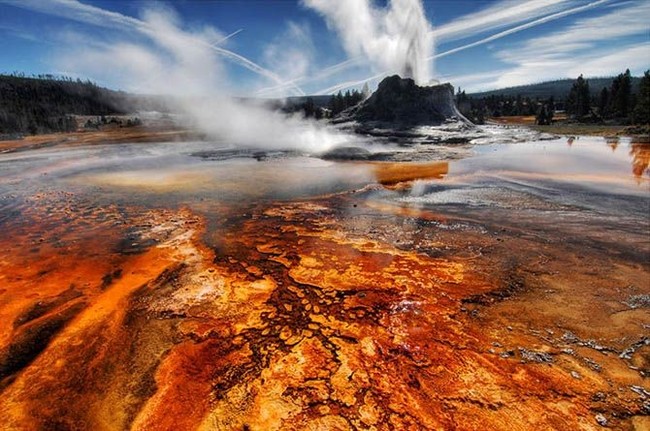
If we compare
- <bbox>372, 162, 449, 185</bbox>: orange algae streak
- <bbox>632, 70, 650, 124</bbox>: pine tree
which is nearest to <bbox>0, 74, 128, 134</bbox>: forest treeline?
<bbox>372, 162, 449, 185</bbox>: orange algae streak

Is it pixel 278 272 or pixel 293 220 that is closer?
pixel 278 272

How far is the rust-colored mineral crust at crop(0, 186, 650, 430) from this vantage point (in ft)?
11.1

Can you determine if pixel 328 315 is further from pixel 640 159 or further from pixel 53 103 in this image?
pixel 53 103

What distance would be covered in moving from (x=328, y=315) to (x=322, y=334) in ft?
1.38

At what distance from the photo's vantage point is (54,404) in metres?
3.49

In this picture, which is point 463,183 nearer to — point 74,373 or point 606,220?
point 606,220

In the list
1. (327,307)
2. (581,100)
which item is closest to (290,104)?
(581,100)

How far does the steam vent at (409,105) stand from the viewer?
3002 centimetres

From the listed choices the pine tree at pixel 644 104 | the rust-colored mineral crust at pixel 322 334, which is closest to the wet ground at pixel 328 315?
the rust-colored mineral crust at pixel 322 334

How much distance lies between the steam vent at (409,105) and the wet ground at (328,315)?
2091cm

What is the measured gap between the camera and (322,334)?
450 centimetres

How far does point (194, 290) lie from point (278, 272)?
142cm

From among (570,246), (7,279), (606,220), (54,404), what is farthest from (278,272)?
(606,220)

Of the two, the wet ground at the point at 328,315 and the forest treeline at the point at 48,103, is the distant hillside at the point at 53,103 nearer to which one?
the forest treeline at the point at 48,103
